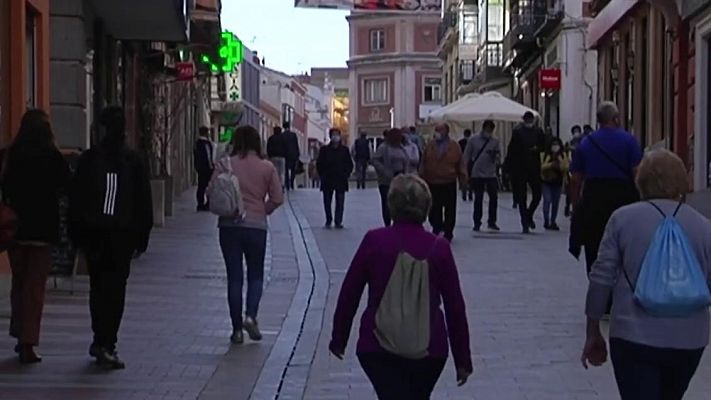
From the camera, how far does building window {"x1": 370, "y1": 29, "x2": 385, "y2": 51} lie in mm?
100562

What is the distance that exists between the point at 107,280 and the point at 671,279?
520cm

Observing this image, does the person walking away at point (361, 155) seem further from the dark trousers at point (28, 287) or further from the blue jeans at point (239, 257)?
the dark trousers at point (28, 287)

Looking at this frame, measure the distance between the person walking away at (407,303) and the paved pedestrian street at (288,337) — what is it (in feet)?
10.3

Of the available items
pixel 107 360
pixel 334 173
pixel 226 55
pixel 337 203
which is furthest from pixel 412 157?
pixel 226 55

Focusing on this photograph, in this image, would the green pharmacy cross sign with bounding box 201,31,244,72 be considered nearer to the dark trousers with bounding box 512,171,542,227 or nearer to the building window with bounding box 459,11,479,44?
the dark trousers with bounding box 512,171,542,227

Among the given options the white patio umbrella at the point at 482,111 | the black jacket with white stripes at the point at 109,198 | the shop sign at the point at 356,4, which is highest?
the shop sign at the point at 356,4

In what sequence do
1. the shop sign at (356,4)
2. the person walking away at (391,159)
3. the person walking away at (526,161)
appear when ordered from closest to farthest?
the person walking away at (391,159)
the person walking away at (526,161)
the shop sign at (356,4)

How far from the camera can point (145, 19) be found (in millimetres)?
23344

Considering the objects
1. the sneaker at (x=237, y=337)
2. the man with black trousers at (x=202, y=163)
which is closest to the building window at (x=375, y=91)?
the man with black trousers at (x=202, y=163)

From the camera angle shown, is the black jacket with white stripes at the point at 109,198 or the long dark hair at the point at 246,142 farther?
the long dark hair at the point at 246,142

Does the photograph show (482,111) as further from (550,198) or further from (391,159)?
(391,159)

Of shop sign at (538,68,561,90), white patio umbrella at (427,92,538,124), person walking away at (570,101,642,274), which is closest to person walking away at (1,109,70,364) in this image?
person walking away at (570,101,642,274)

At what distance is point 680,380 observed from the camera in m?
6.49

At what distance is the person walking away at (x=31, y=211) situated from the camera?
1062cm
